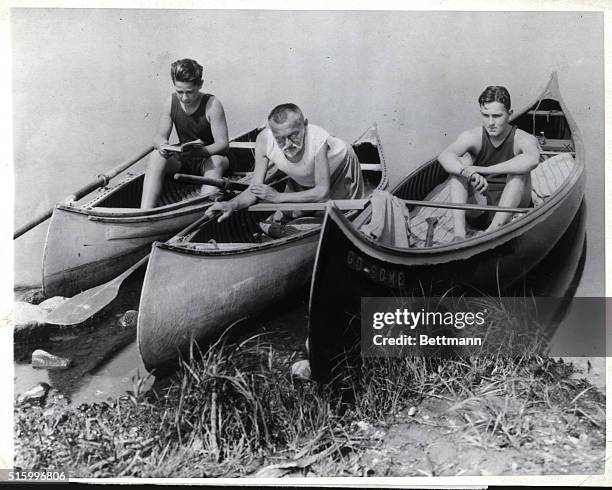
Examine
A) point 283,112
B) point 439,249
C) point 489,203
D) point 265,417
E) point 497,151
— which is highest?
point 283,112

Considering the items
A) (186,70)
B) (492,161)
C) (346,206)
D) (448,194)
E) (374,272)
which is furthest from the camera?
(448,194)

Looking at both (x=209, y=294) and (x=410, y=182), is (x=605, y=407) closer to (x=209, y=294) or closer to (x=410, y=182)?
(x=410, y=182)

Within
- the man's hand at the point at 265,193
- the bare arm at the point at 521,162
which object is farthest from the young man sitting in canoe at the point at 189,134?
the bare arm at the point at 521,162

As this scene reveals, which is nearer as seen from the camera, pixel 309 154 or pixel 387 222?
pixel 387 222

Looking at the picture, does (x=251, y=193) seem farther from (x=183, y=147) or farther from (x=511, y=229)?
(x=511, y=229)

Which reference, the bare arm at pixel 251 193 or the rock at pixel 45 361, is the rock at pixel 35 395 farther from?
the bare arm at pixel 251 193

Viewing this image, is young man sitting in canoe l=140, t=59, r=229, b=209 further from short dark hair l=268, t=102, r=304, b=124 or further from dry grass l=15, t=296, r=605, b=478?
dry grass l=15, t=296, r=605, b=478

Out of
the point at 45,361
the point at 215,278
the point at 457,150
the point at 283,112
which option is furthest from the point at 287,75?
the point at 45,361

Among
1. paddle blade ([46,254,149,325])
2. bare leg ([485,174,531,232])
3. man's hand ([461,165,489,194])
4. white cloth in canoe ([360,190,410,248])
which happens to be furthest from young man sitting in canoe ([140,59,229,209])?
bare leg ([485,174,531,232])

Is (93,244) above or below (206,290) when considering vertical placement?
above

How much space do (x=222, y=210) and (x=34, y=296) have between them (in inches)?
55.8

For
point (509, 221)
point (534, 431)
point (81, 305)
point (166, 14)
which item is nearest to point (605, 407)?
point (534, 431)

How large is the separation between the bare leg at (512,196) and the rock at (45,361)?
3.09 metres

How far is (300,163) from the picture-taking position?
20.0 ft
